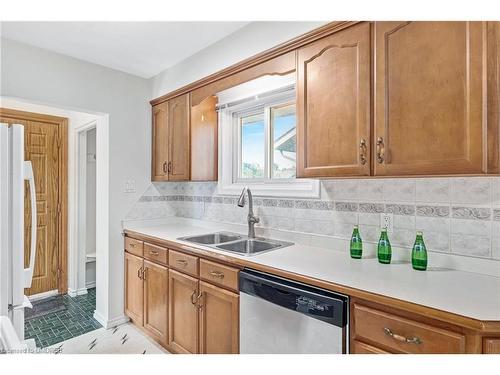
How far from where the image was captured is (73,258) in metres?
3.35

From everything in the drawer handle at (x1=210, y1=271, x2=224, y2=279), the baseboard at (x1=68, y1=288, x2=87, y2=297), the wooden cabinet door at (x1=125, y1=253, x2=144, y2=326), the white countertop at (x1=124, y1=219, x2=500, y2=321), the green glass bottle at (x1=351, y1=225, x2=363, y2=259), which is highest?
the green glass bottle at (x1=351, y1=225, x2=363, y2=259)

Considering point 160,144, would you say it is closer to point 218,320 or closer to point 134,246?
point 134,246

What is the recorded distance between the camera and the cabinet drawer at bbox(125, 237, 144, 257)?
2.43 metres

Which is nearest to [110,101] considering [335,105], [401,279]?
[335,105]

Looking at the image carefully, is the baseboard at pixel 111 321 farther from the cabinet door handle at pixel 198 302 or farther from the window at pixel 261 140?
the window at pixel 261 140

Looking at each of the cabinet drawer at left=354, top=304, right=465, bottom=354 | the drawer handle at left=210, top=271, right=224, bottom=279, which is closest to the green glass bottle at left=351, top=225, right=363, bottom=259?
the cabinet drawer at left=354, top=304, right=465, bottom=354

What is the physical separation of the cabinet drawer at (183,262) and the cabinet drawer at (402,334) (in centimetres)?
107

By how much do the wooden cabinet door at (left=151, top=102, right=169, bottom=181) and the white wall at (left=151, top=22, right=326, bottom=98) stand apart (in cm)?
17

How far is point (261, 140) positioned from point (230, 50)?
0.72 metres

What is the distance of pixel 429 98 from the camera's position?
3.91 ft

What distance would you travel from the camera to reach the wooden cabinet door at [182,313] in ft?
6.19

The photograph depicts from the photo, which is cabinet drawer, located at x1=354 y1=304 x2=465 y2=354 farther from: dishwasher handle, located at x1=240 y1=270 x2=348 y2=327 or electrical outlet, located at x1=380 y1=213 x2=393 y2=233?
electrical outlet, located at x1=380 y1=213 x2=393 y2=233
